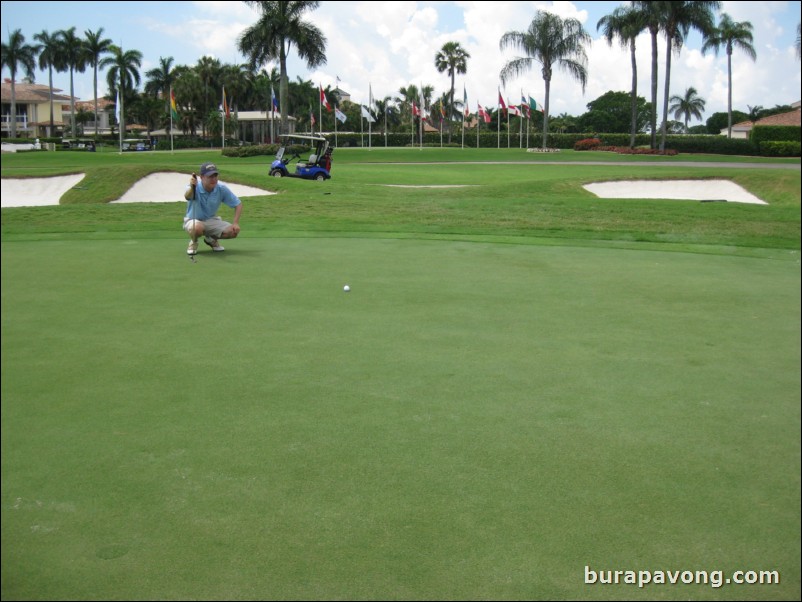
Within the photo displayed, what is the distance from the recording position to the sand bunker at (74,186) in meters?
23.3

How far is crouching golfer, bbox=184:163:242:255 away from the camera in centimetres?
1126

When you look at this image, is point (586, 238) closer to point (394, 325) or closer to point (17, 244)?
point (394, 325)

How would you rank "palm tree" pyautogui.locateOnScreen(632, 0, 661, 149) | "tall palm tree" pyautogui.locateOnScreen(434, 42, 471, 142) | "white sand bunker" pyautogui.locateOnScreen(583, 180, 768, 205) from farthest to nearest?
"tall palm tree" pyautogui.locateOnScreen(434, 42, 471, 142) < "palm tree" pyautogui.locateOnScreen(632, 0, 661, 149) < "white sand bunker" pyautogui.locateOnScreen(583, 180, 768, 205)

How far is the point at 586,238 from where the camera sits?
14.7m

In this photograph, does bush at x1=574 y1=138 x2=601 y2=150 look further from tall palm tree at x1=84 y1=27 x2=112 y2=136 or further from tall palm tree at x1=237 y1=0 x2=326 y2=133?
tall palm tree at x1=84 y1=27 x2=112 y2=136

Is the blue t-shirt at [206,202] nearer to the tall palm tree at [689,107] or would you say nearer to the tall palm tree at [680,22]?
the tall palm tree at [680,22]

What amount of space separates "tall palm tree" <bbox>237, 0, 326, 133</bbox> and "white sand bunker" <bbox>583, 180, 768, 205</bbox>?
3551 cm

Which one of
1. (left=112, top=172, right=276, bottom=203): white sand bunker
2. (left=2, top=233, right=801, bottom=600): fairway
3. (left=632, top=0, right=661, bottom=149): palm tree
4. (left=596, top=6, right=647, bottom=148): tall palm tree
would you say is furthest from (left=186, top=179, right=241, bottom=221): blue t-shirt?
(left=596, top=6, right=647, bottom=148): tall palm tree

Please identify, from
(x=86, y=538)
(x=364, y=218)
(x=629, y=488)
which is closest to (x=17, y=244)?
(x=364, y=218)

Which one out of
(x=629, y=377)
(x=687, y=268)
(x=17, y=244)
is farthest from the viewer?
(x=17, y=244)

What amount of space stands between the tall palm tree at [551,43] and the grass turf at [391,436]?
57053 mm

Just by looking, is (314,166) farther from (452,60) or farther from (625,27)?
(452,60)

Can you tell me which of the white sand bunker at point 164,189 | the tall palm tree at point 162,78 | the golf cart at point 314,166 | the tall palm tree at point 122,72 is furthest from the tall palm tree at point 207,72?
the white sand bunker at point 164,189

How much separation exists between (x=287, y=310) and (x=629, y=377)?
3.42 m
